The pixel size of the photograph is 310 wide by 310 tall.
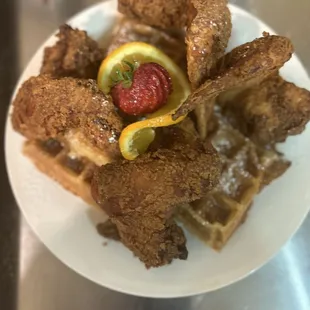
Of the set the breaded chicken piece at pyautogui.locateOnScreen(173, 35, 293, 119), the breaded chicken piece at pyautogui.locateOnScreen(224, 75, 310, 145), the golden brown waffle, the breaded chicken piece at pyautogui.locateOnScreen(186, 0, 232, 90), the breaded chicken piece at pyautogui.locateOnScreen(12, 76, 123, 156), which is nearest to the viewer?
the breaded chicken piece at pyautogui.locateOnScreen(173, 35, 293, 119)

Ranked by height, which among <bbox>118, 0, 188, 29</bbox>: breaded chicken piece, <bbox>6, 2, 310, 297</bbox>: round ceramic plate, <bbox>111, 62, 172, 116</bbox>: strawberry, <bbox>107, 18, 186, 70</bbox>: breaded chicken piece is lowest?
<bbox>6, 2, 310, 297</bbox>: round ceramic plate

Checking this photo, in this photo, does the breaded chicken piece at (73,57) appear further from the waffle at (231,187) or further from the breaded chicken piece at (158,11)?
the waffle at (231,187)

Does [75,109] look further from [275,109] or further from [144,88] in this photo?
[275,109]

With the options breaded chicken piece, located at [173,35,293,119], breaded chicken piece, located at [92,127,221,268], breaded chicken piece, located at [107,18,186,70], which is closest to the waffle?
breaded chicken piece, located at [92,127,221,268]

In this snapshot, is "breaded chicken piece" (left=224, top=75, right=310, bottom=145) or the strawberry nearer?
the strawberry

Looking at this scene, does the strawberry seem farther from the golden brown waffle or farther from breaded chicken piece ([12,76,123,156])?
the golden brown waffle

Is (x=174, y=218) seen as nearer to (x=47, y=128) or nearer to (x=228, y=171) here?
(x=228, y=171)

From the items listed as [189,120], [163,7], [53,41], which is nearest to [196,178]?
[189,120]

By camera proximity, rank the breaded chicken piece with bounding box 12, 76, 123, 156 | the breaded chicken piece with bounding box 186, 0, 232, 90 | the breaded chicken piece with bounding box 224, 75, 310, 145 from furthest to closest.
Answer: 1. the breaded chicken piece with bounding box 224, 75, 310, 145
2. the breaded chicken piece with bounding box 12, 76, 123, 156
3. the breaded chicken piece with bounding box 186, 0, 232, 90
